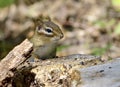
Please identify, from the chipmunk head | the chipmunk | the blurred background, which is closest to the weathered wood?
the chipmunk

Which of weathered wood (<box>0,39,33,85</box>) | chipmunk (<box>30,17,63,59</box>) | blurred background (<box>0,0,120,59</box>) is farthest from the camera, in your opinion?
blurred background (<box>0,0,120,59</box>)

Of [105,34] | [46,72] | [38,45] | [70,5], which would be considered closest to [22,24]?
[70,5]

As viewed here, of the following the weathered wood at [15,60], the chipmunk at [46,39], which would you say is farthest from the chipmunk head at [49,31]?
the weathered wood at [15,60]

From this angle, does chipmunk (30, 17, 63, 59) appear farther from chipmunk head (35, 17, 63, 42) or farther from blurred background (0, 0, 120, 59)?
blurred background (0, 0, 120, 59)

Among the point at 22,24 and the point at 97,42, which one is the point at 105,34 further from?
the point at 22,24

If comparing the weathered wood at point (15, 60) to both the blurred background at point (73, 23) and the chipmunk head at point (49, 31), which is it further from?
the blurred background at point (73, 23)
